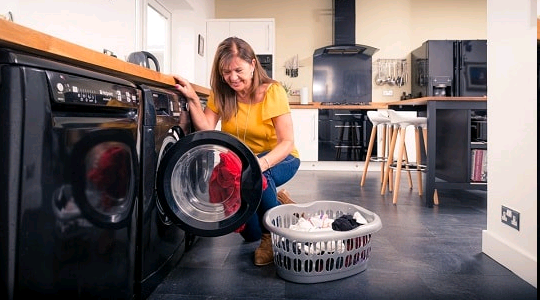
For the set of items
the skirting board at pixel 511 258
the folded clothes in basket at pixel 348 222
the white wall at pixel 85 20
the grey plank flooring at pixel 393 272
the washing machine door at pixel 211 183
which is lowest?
the grey plank flooring at pixel 393 272

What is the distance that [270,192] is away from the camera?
166 centimetres

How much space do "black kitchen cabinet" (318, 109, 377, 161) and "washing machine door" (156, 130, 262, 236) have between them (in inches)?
138

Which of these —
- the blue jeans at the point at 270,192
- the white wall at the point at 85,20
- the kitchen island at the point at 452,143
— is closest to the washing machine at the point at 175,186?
the blue jeans at the point at 270,192

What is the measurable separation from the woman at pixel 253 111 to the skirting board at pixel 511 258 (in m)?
0.95

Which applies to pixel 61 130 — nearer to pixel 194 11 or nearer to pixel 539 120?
pixel 539 120

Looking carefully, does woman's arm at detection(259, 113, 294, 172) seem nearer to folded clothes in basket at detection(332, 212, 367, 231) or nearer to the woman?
the woman

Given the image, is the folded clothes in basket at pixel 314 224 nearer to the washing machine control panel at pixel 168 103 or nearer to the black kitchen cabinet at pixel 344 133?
the washing machine control panel at pixel 168 103

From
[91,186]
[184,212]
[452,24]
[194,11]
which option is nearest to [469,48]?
[452,24]

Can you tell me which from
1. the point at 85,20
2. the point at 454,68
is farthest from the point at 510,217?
the point at 454,68

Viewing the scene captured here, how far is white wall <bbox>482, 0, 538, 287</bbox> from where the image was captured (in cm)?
137

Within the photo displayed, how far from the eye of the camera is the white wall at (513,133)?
1371mm

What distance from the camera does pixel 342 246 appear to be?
140 cm

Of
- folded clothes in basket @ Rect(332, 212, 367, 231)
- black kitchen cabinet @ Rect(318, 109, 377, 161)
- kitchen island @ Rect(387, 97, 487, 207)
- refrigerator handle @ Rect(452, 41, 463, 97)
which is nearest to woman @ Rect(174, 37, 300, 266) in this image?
folded clothes in basket @ Rect(332, 212, 367, 231)

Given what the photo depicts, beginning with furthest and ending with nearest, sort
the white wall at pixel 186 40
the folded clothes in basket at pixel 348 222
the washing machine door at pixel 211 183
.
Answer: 1. the white wall at pixel 186 40
2. the folded clothes in basket at pixel 348 222
3. the washing machine door at pixel 211 183
